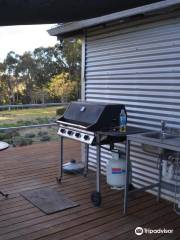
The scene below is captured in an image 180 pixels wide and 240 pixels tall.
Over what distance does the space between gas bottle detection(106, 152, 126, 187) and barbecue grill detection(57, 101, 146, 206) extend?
0.23 metres

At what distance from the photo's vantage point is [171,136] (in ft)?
10.9

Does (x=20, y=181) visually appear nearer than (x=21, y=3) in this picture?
No

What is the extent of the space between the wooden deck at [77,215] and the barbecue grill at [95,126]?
30cm

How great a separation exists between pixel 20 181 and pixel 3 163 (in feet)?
3.32

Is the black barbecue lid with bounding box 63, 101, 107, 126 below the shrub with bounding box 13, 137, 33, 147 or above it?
above

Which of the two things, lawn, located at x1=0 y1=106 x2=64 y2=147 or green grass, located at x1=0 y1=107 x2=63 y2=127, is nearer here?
lawn, located at x1=0 y1=106 x2=64 y2=147

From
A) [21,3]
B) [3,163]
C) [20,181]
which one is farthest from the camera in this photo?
[3,163]

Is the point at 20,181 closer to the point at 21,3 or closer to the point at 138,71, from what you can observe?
the point at 138,71

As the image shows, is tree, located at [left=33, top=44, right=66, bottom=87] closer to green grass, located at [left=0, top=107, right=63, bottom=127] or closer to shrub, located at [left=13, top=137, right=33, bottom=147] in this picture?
green grass, located at [left=0, top=107, right=63, bottom=127]

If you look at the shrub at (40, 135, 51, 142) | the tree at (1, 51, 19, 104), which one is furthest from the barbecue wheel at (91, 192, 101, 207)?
the tree at (1, 51, 19, 104)

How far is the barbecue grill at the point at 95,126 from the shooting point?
11.2 ft

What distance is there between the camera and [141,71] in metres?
3.89

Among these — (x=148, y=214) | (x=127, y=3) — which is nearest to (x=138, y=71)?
(x=148, y=214)

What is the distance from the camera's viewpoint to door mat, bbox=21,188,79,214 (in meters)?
3.38
